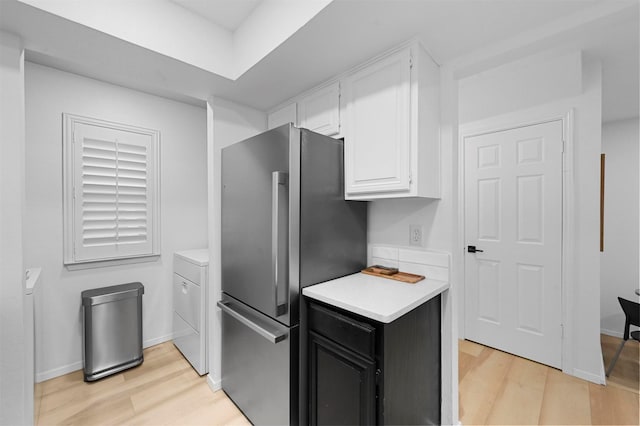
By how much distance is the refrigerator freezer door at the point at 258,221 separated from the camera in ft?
4.83

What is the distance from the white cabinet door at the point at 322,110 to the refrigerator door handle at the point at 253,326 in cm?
126

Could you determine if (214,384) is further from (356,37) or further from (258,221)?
(356,37)

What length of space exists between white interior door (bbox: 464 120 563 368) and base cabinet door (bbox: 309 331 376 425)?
6.54ft

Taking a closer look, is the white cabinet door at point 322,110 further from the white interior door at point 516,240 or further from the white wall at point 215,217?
the white interior door at point 516,240

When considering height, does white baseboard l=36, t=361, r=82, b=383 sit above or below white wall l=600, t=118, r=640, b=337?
below

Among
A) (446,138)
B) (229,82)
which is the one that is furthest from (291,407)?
(229,82)

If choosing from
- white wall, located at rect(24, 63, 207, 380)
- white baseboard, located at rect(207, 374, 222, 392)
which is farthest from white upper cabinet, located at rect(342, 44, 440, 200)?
→ white wall, located at rect(24, 63, 207, 380)

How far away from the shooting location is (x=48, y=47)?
149 cm

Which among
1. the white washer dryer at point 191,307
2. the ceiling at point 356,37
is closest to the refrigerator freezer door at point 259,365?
Result: the white washer dryer at point 191,307

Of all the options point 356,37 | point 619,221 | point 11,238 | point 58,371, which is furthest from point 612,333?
point 58,371

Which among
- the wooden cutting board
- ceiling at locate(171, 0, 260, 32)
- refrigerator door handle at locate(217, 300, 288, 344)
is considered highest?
ceiling at locate(171, 0, 260, 32)

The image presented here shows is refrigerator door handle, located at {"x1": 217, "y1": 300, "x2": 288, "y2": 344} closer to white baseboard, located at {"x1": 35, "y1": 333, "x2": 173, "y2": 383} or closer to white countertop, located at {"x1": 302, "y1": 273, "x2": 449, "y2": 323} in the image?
white countertop, located at {"x1": 302, "y1": 273, "x2": 449, "y2": 323}

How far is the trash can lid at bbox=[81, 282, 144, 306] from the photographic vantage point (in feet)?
7.03

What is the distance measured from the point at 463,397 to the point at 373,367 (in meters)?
1.29
